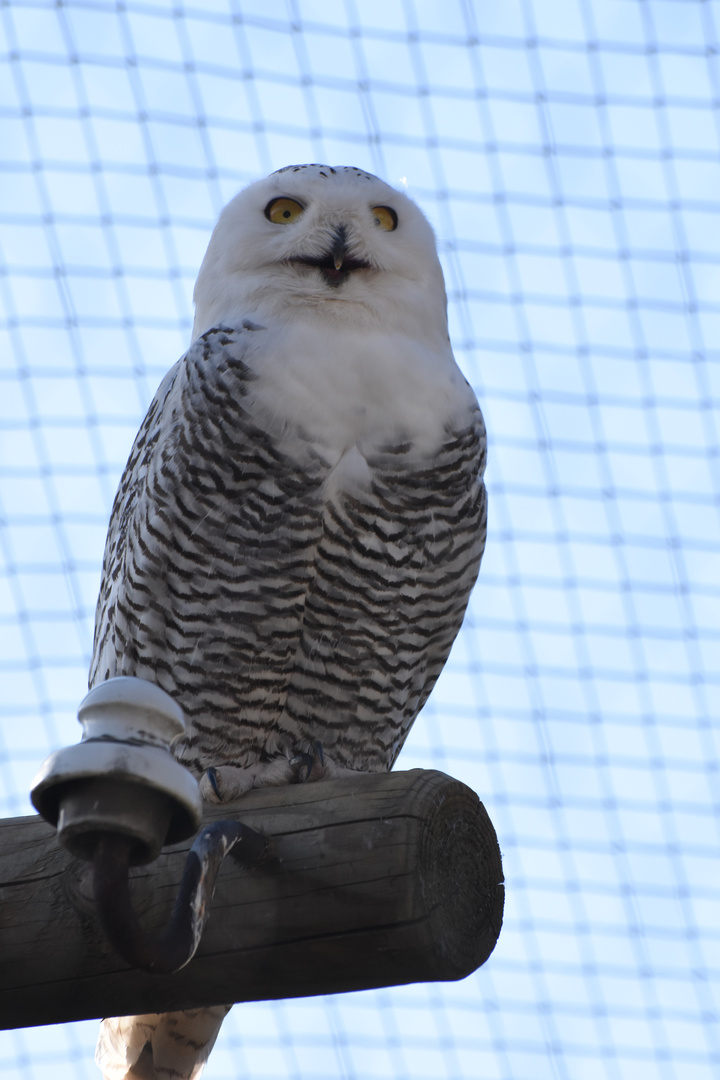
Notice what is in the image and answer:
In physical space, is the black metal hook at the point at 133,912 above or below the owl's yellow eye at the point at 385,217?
below

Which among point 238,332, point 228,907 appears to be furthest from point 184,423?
point 228,907

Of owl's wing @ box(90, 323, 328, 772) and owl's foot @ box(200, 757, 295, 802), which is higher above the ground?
owl's wing @ box(90, 323, 328, 772)

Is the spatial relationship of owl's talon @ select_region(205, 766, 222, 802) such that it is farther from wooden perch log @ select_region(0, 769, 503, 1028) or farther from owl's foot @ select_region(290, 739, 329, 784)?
wooden perch log @ select_region(0, 769, 503, 1028)

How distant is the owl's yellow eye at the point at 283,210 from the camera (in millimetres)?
2533

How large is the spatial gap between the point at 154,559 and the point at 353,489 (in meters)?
0.39

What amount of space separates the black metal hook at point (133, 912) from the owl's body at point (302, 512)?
2.81ft

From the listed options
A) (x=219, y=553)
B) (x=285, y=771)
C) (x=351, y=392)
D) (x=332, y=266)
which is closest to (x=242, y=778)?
(x=285, y=771)

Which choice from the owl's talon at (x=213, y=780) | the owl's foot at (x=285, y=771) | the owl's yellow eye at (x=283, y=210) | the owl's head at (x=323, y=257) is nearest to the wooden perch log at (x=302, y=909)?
the owl's talon at (x=213, y=780)

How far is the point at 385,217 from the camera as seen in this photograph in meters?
2.59

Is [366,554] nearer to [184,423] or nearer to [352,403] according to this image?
[352,403]

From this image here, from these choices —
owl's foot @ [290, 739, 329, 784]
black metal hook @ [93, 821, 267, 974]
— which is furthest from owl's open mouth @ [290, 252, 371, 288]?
black metal hook @ [93, 821, 267, 974]

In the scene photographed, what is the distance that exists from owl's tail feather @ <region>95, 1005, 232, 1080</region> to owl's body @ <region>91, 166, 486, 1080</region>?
0.02 meters

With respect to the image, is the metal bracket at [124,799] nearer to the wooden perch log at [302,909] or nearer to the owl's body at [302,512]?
the wooden perch log at [302,909]

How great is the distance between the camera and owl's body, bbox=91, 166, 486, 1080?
2.13 m
